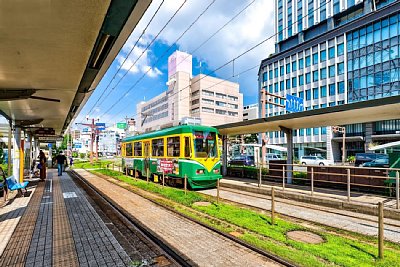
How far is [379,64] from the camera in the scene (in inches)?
1499

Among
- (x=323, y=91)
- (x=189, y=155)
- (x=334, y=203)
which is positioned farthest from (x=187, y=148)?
(x=323, y=91)

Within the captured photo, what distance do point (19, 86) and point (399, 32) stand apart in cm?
4565

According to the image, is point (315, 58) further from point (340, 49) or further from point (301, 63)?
point (340, 49)

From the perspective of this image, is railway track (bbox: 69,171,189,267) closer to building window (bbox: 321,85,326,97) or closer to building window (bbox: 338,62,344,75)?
building window (bbox: 338,62,344,75)

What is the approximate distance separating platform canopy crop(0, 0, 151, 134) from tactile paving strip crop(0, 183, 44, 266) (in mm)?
3401

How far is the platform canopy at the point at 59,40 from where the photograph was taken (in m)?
3.23

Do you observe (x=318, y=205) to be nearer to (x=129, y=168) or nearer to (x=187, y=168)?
(x=187, y=168)

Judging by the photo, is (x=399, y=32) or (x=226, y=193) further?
(x=399, y=32)

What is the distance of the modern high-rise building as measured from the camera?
3747 centimetres

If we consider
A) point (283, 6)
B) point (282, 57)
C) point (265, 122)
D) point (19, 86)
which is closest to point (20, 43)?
point (19, 86)

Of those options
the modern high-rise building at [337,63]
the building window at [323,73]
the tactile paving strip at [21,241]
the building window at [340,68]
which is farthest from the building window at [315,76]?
the tactile paving strip at [21,241]

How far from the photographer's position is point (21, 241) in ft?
17.4

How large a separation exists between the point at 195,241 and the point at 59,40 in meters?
4.58

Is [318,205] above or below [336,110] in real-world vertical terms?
below
